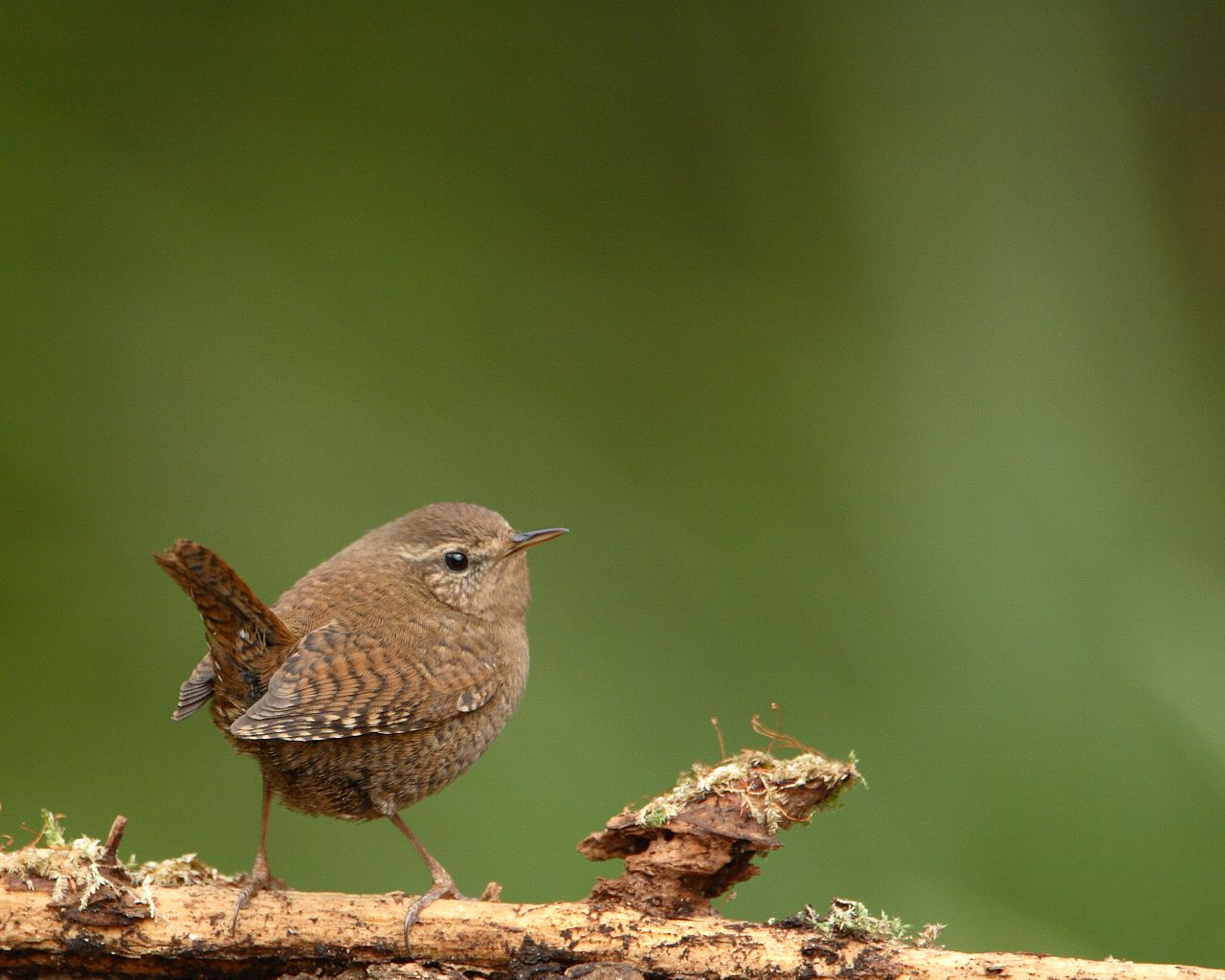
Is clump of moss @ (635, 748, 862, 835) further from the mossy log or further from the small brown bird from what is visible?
the small brown bird

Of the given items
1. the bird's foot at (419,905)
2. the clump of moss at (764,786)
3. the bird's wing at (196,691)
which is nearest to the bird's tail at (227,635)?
the bird's wing at (196,691)

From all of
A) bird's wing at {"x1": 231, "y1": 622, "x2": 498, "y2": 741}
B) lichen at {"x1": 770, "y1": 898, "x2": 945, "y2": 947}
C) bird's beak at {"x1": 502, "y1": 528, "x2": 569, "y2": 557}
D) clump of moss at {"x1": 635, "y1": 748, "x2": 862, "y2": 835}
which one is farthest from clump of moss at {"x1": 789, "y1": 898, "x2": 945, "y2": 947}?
bird's beak at {"x1": 502, "y1": 528, "x2": 569, "y2": 557}

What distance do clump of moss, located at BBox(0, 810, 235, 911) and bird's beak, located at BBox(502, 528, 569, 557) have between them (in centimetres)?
118

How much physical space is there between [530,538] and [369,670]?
0.60m

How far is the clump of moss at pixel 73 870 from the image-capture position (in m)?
2.33

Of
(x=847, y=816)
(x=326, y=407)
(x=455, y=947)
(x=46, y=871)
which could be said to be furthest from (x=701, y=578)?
(x=46, y=871)

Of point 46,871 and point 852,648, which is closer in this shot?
point 46,871

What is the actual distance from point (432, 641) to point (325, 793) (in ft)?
1.37

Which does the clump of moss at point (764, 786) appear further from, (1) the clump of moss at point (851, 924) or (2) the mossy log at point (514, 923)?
(1) the clump of moss at point (851, 924)

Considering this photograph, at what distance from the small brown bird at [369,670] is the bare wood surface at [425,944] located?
2.5 inches

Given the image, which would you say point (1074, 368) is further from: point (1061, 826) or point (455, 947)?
point (455, 947)

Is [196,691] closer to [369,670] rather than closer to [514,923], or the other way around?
[369,670]


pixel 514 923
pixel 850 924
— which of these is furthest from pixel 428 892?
pixel 850 924

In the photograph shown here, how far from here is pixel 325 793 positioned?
279 cm
